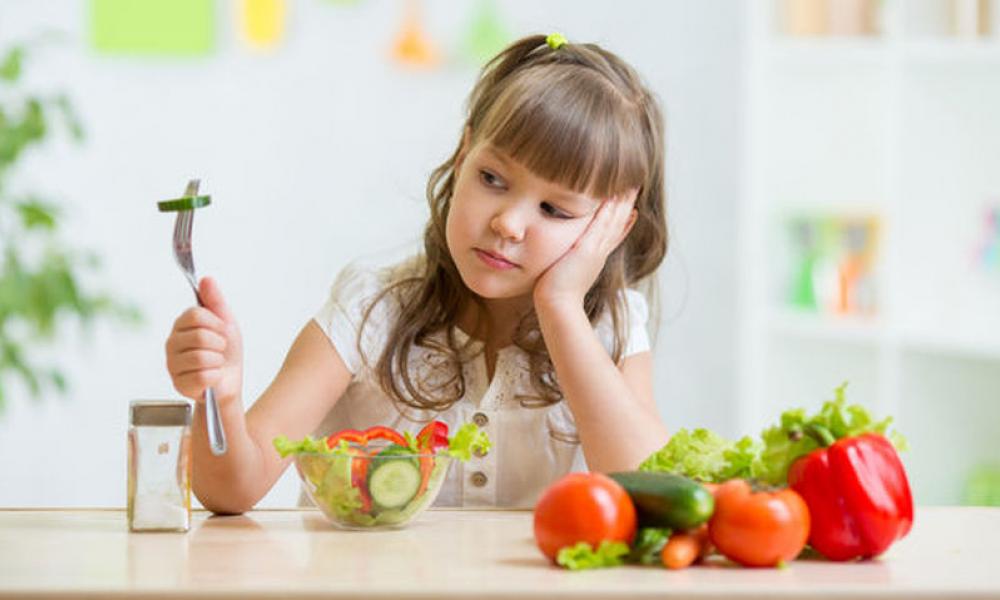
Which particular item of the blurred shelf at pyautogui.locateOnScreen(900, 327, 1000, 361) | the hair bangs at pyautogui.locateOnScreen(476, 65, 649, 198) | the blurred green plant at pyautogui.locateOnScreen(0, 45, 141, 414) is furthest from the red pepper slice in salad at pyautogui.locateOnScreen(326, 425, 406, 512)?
the blurred shelf at pyautogui.locateOnScreen(900, 327, 1000, 361)

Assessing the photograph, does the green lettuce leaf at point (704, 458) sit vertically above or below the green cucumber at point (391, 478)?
above

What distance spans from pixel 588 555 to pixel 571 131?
74cm

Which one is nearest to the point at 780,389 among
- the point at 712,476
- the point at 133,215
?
the point at 133,215

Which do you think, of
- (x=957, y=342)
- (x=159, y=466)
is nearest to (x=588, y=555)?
(x=159, y=466)

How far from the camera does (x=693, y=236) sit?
427 cm

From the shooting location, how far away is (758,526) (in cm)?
119

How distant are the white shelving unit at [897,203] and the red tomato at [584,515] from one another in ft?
9.78

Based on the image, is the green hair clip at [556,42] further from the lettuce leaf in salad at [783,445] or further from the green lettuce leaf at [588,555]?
the green lettuce leaf at [588,555]

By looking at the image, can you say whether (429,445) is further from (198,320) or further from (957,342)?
(957,342)

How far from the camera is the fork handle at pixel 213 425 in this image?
149 centimetres

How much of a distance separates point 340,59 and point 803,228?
4.52 ft

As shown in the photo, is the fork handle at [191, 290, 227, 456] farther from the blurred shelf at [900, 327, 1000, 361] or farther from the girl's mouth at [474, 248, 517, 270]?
the blurred shelf at [900, 327, 1000, 361]

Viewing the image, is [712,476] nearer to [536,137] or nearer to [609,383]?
[609,383]

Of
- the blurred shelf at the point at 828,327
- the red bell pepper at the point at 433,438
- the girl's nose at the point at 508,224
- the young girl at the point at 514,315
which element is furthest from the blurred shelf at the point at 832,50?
the red bell pepper at the point at 433,438
